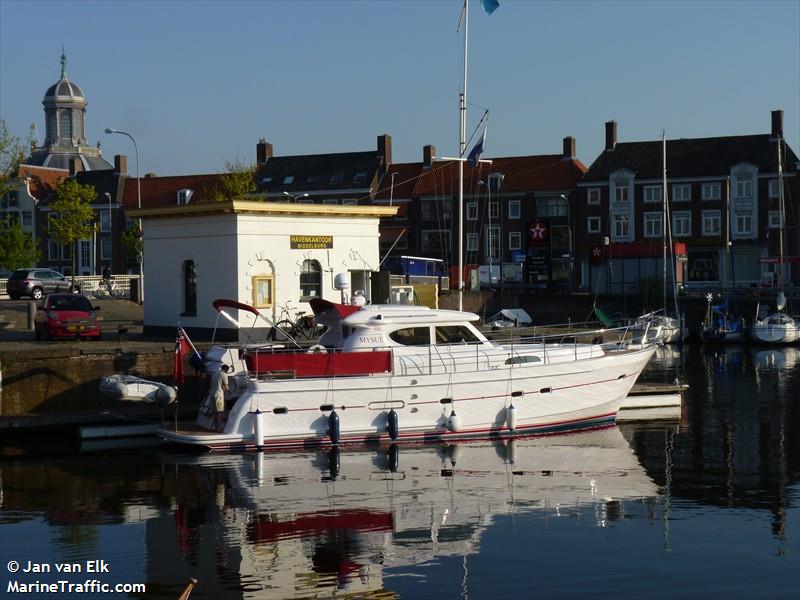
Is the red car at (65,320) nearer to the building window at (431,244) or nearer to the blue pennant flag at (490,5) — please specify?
the blue pennant flag at (490,5)

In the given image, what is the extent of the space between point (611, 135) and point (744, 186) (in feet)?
40.2

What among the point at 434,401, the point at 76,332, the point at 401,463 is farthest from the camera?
the point at 76,332

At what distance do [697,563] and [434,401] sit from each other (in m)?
11.1

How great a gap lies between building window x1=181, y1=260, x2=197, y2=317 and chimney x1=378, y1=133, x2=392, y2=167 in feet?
197

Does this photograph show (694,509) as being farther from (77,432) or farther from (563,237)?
(563,237)

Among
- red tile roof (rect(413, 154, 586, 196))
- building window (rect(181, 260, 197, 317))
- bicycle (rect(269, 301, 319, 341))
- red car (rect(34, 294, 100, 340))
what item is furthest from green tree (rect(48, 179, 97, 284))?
bicycle (rect(269, 301, 319, 341))

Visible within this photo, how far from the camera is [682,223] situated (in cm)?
8738

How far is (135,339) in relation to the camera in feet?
127

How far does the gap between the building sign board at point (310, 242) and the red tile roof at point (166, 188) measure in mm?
63252

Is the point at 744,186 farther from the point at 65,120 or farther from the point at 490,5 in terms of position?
the point at 65,120

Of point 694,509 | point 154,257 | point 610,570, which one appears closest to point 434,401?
point 694,509

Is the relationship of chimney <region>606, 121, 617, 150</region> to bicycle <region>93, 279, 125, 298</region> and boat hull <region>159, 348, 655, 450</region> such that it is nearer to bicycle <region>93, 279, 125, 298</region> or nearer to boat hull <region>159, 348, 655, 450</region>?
bicycle <region>93, 279, 125, 298</region>

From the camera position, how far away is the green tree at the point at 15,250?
248 feet
